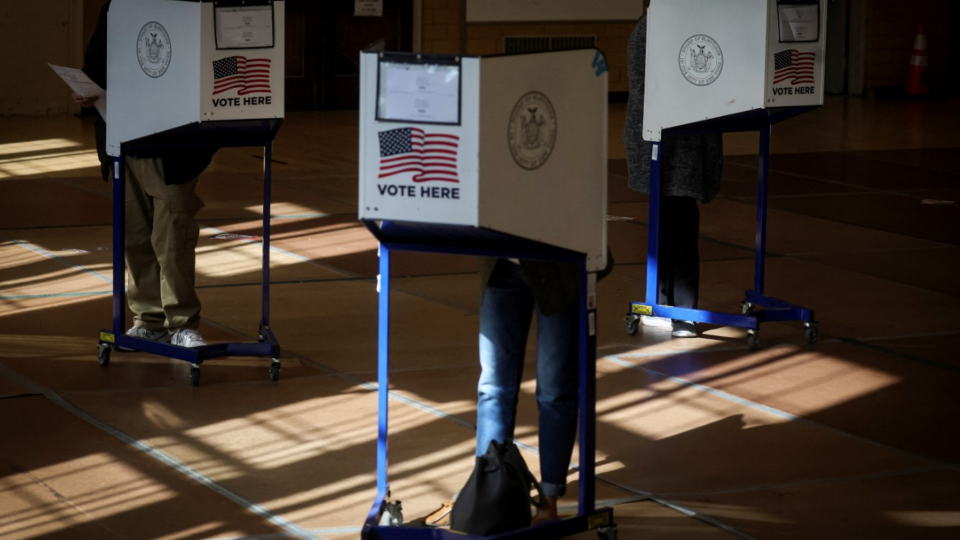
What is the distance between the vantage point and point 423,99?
11.2 ft

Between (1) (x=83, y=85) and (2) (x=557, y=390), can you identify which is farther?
(1) (x=83, y=85)

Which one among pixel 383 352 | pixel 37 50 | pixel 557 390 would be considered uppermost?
pixel 37 50

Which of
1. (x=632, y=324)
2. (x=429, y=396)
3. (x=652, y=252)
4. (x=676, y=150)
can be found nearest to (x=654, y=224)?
(x=652, y=252)

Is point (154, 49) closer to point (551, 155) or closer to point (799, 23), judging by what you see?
point (551, 155)

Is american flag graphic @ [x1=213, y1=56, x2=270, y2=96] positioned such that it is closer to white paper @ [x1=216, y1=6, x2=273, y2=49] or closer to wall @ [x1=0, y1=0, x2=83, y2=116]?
white paper @ [x1=216, y1=6, x2=273, y2=49]

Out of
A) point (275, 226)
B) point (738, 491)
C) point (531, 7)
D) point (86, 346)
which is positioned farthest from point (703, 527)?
point (531, 7)

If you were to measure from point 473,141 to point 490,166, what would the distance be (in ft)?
0.28

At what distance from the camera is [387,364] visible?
12.6 ft

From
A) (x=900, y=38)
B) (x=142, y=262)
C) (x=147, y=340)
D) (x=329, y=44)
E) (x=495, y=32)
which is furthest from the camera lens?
(x=900, y=38)

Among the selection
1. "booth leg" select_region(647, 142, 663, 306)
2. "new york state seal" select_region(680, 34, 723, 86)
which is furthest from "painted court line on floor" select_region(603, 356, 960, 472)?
"new york state seal" select_region(680, 34, 723, 86)

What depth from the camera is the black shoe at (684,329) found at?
665cm

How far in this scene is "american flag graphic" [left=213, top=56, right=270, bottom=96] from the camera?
5398 millimetres

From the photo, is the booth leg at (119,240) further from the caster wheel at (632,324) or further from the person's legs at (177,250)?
the caster wheel at (632,324)

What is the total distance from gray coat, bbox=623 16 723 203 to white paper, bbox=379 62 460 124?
314 centimetres
